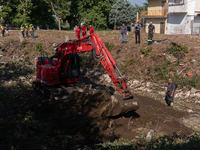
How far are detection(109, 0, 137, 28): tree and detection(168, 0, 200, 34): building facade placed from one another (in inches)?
524

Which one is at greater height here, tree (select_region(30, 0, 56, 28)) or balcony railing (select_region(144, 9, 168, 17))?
tree (select_region(30, 0, 56, 28))

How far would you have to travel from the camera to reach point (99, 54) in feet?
26.6

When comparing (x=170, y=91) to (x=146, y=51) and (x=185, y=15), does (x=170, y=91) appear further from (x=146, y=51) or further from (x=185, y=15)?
(x=185, y=15)

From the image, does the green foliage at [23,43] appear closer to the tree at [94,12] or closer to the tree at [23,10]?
the tree at [23,10]

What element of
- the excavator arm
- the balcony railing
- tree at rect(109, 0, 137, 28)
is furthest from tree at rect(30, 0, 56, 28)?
the excavator arm

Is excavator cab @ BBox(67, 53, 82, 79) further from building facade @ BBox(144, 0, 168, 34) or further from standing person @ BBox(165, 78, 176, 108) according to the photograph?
building facade @ BBox(144, 0, 168, 34)

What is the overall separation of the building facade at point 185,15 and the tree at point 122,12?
524 inches

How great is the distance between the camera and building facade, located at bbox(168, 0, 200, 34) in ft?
79.2

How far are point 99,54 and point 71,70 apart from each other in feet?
9.37

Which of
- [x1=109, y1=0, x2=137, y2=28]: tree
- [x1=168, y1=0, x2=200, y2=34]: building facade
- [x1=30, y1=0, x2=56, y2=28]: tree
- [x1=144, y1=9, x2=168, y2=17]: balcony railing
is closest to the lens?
[x1=168, y1=0, x2=200, y2=34]: building facade

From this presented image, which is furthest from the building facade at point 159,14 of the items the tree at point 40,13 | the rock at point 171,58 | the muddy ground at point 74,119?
the tree at point 40,13

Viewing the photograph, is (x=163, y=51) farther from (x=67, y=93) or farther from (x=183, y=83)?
(x=67, y=93)

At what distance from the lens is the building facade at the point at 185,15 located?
24.1 m

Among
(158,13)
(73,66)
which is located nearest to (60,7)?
(158,13)
